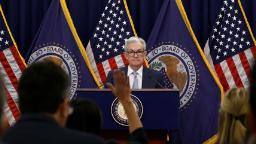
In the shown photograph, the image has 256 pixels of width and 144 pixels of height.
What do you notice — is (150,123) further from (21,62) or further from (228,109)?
(21,62)

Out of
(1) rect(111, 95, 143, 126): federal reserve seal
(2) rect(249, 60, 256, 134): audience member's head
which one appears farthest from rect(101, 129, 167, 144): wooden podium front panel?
(2) rect(249, 60, 256, 134): audience member's head

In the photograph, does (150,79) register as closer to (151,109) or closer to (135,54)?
(135,54)

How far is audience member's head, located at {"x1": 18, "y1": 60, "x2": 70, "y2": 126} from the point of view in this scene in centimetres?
178

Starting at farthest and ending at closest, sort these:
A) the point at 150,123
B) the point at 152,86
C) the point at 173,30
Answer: the point at 173,30 < the point at 152,86 < the point at 150,123

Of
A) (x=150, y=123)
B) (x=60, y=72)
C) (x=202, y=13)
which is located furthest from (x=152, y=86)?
(x=60, y=72)

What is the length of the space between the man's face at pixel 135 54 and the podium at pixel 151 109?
0.97 meters

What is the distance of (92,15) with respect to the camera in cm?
766

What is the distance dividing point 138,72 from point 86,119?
346cm

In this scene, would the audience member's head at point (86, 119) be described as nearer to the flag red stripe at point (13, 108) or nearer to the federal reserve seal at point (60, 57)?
the federal reserve seal at point (60, 57)

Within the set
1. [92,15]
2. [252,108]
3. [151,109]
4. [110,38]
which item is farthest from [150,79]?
[252,108]

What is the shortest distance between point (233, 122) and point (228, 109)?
0.23 feet

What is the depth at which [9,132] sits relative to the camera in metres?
1.74

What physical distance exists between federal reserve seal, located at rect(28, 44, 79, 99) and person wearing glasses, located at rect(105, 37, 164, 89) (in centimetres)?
156

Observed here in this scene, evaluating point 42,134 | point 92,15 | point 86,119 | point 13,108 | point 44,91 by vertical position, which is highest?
point 44,91
